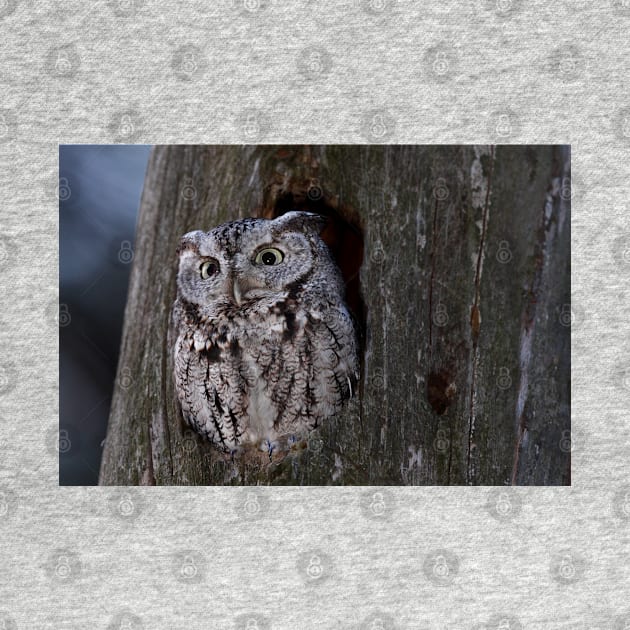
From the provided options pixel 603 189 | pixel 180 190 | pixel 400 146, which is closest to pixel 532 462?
pixel 603 189

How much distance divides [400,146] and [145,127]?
0.69 meters

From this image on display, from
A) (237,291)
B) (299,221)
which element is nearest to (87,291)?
(237,291)

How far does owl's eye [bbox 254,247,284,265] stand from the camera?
67.3 inches

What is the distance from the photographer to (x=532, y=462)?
180cm

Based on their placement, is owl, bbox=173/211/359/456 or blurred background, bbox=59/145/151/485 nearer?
owl, bbox=173/211/359/456

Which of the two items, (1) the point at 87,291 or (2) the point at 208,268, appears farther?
(1) the point at 87,291

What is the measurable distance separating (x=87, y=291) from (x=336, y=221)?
71cm

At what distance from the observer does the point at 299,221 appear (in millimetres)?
1706

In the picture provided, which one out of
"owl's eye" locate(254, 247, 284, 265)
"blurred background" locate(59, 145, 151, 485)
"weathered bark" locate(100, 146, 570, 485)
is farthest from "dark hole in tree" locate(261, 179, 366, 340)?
"blurred background" locate(59, 145, 151, 485)

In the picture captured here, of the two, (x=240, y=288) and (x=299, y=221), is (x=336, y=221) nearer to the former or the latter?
(x=299, y=221)

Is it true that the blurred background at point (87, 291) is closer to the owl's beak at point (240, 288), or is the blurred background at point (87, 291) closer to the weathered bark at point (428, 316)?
the weathered bark at point (428, 316)

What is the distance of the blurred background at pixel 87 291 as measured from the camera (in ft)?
6.20

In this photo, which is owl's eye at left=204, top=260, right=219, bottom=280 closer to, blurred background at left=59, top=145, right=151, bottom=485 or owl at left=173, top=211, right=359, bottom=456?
owl at left=173, top=211, right=359, bottom=456

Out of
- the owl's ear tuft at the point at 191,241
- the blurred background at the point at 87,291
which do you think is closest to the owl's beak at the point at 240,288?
the owl's ear tuft at the point at 191,241
